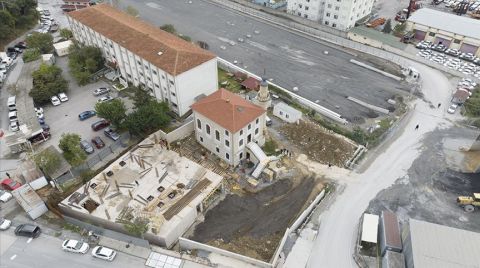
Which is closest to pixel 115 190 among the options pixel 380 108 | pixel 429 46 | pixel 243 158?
pixel 243 158

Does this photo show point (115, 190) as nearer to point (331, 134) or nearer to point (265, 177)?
point (265, 177)

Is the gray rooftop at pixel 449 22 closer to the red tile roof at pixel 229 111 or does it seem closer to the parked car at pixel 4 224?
the red tile roof at pixel 229 111

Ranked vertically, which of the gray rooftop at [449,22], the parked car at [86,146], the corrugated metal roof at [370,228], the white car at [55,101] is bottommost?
the corrugated metal roof at [370,228]

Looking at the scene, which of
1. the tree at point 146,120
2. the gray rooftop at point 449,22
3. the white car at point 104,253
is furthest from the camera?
the gray rooftop at point 449,22

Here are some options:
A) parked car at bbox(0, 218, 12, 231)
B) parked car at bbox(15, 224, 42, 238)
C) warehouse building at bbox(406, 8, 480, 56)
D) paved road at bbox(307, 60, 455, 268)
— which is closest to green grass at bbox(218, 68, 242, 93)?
paved road at bbox(307, 60, 455, 268)

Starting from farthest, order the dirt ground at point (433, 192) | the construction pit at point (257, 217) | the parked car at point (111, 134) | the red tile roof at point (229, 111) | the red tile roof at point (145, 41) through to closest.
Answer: the red tile roof at point (145, 41) < the parked car at point (111, 134) < the red tile roof at point (229, 111) < the dirt ground at point (433, 192) < the construction pit at point (257, 217)

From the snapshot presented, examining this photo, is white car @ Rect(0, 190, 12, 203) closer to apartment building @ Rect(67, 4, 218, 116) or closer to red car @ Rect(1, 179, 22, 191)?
red car @ Rect(1, 179, 22, 191)

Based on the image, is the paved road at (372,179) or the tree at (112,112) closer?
the paved road at (372,179)

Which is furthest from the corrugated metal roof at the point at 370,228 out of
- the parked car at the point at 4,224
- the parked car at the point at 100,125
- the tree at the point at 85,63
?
the tree at the point at 85,63
